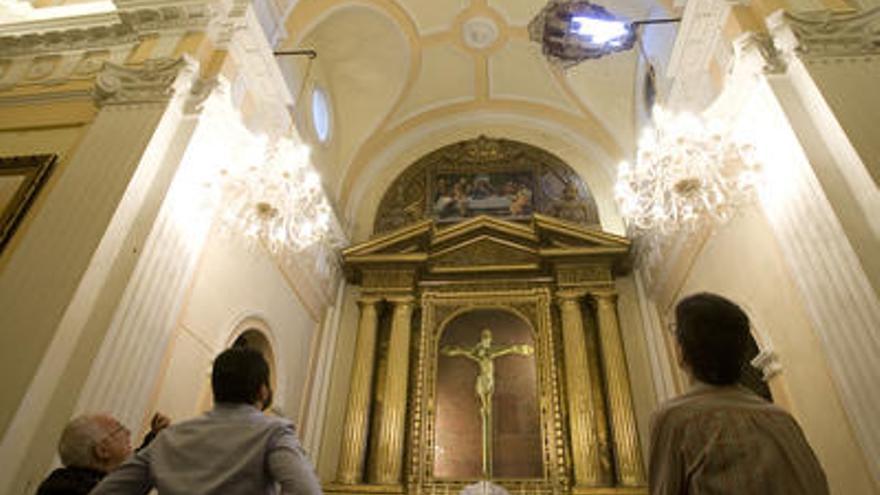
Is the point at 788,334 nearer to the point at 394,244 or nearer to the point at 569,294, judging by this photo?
the point at 569,294

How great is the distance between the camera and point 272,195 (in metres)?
4.24

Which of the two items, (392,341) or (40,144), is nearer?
(40,144)

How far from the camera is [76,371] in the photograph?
10.2 ft

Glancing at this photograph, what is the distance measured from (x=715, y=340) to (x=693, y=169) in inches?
117

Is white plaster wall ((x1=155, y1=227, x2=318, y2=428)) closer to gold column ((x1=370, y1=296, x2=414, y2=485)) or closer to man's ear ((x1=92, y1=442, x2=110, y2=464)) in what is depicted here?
gold column ((x1=370, y1=296, x2=414, y2=485))

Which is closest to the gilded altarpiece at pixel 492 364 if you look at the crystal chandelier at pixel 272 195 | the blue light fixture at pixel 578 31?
the blue light fixture at pixel 578 31

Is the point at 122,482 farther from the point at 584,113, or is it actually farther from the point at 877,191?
the point at 584,113

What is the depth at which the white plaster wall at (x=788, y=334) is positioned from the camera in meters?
3.19

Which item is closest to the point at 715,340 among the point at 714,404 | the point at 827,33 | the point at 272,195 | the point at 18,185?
the point at 714,404

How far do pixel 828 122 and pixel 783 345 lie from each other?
64.3 inches

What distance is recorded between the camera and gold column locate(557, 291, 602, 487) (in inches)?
236

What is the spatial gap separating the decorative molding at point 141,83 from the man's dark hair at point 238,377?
3212 millimetres

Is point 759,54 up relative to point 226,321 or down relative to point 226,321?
up

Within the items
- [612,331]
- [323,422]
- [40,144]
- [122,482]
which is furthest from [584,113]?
[122,482]
